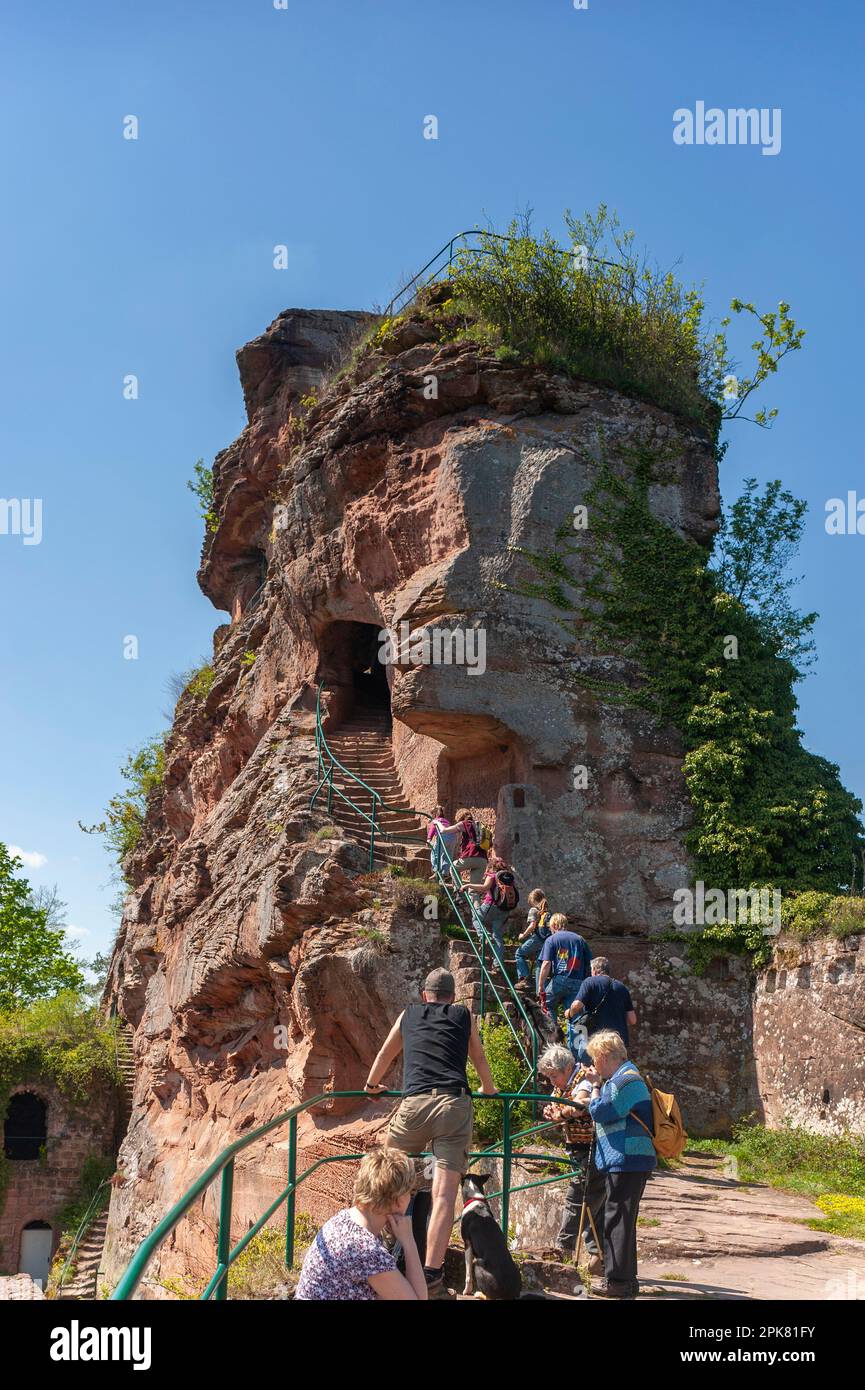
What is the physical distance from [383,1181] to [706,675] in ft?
43.8

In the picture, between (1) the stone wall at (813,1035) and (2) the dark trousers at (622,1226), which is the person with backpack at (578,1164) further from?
(1) the stone wall at (813,1035)

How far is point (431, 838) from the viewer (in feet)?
53.9

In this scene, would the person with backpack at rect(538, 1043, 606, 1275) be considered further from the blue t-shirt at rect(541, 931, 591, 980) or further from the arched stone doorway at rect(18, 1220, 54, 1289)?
the arched stone doorway at rect(18, 1220, 54, 1289)

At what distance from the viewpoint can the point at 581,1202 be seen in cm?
841

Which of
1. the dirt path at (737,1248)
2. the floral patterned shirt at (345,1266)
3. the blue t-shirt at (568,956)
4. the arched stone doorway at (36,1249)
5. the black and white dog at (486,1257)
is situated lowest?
the arched stone doorway at (36,1249)

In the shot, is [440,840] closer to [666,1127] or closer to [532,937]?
[532,937]

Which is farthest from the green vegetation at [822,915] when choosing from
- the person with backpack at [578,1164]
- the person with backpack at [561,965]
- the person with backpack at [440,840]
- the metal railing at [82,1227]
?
the metal railing at [82,1227]

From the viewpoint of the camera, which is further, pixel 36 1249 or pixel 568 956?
pixel 36 1249

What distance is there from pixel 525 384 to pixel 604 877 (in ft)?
25.7

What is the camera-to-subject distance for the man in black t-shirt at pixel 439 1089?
730 centimetres

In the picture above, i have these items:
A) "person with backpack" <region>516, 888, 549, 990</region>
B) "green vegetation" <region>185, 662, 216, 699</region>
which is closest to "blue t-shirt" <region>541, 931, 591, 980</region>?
"person with backpack" <region>516, 888, 549, 990</region>

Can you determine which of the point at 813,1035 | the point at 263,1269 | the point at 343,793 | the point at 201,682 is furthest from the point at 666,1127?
the point at 201,682

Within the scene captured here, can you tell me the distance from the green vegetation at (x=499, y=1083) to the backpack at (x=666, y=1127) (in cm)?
429

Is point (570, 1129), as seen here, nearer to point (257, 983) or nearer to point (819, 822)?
point (819, 822)
